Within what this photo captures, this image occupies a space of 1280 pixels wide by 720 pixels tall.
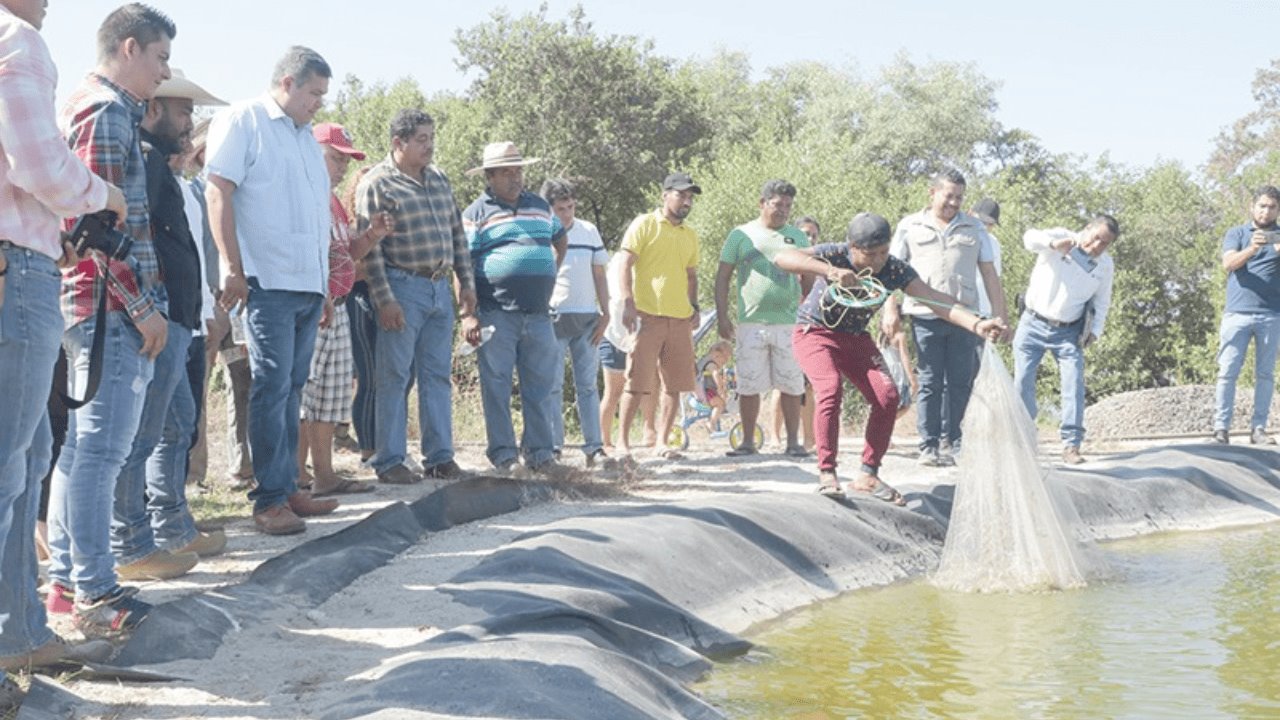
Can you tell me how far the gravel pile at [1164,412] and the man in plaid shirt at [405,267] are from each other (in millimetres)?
10326

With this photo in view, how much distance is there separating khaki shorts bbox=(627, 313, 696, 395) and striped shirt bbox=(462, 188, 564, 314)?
1747 millimetres

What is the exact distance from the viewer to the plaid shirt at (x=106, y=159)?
457 centimetres

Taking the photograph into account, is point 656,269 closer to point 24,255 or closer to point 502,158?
point 502,158

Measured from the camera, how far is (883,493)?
26.3 feet

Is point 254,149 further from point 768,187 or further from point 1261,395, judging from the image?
point 1261,395

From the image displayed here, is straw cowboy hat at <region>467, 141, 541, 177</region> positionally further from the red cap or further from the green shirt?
the green shirt

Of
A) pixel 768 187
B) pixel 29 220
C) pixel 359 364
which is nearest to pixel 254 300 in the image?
pixel 359 364

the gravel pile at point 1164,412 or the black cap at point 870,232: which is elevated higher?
the black cap at point 870,232

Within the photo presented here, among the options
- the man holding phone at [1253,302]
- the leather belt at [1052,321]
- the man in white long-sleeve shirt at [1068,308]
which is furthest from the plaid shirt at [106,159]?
the man holding phone at [1253,302]

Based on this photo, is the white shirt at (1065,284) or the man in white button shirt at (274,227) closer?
the man in white button shirt at (274,227)

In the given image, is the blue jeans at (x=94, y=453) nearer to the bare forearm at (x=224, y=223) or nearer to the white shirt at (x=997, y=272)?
the bare forearm at (x=224, y=223)

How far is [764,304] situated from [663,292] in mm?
731

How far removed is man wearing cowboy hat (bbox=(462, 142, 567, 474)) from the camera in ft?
27.4

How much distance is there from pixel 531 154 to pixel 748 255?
24988 mm
